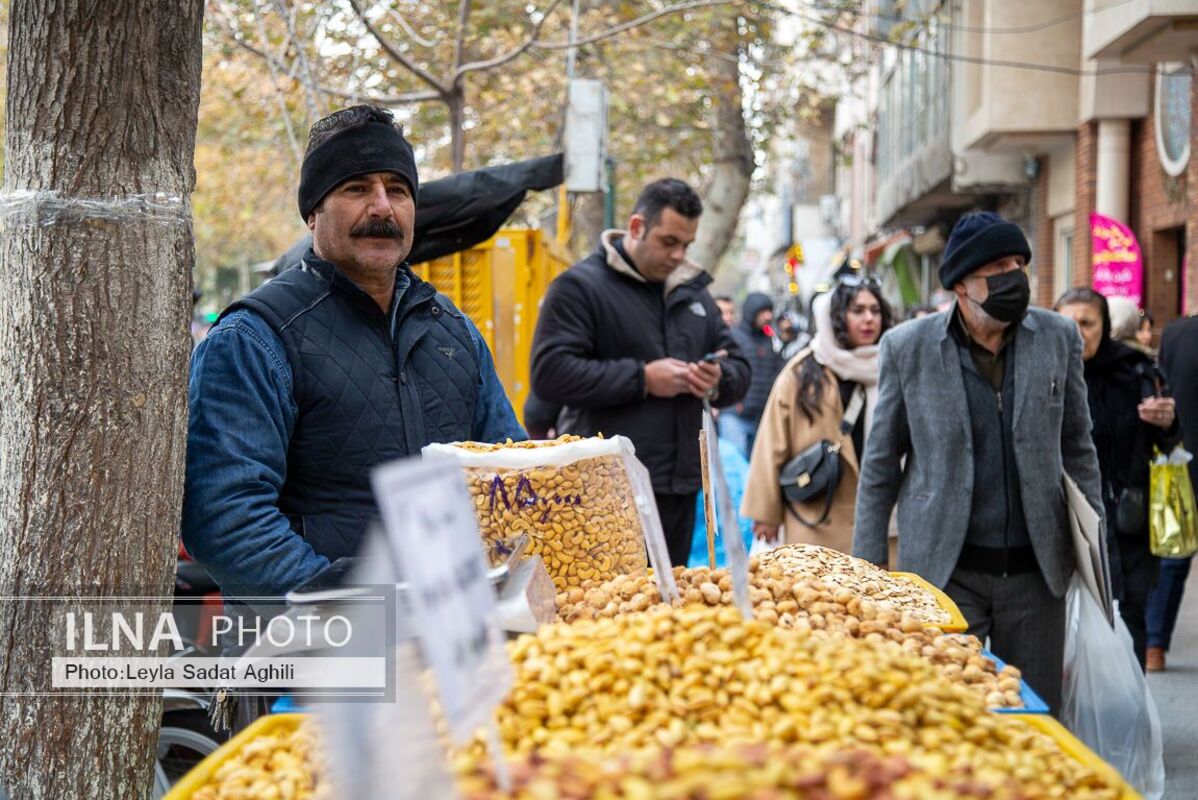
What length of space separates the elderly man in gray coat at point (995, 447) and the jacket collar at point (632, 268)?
1.38 m

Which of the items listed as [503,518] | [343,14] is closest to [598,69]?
[343,14]

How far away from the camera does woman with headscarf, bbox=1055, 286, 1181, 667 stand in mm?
5988

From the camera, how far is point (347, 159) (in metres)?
3.25

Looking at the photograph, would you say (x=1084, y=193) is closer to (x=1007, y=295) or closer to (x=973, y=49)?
(x=973, y=49)

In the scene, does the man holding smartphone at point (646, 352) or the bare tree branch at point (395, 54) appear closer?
the man holding smartphone at point (646, 352)

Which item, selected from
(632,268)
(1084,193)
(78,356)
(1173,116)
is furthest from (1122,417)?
(1084,193)

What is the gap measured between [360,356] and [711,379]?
2409 mm

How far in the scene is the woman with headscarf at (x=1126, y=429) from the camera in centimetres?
599

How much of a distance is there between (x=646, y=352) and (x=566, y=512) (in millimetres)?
2534

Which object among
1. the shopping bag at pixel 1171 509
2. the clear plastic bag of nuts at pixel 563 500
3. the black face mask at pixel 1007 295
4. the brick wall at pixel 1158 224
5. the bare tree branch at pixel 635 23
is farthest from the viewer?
the brick wall at pixel 1158 224

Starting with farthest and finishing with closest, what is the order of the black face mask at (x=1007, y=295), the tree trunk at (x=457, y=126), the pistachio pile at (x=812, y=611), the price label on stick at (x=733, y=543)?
the tree trunk at (x=457, y=126), the black face mask at (x=1007, y=295), the pistachio pile at (x=812, y=611), the price label on stick at (x=733, y=543)

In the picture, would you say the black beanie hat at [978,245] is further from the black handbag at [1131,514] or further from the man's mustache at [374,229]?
the black handbag at [1131,514]

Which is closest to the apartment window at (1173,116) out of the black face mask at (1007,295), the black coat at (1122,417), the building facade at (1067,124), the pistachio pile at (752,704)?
the building facade at (1067,124)

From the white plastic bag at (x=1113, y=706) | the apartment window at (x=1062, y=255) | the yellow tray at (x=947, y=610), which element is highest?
the apartment window at (x=1062, y=255)
